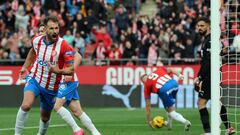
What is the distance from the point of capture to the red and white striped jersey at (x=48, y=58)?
1236cm

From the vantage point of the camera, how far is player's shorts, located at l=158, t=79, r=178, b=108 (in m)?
17.2

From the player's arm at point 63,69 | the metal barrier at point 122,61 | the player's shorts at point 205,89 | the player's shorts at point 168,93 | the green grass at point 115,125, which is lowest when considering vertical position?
the green grass at point 115,125

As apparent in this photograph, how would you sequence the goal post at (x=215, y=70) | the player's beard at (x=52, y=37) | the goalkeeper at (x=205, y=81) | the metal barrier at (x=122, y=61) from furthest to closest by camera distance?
the metal barrier at (x=122, y=61) < the goalkeeper at (x=205, y=81) < the player's beard at (x=52, y=37) < the goal post at (x=215, y=70)

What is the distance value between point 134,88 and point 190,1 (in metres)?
5.52

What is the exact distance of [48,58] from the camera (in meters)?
12.4

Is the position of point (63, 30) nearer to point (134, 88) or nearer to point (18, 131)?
point (134, 88)

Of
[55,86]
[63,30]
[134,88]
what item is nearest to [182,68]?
[134,88]

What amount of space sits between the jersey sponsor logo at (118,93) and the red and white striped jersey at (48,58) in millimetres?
13948

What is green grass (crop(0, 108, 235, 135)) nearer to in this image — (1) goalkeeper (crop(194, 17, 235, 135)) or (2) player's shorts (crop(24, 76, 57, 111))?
(1) goalkeeper (crop(194, 17, 235, 135))

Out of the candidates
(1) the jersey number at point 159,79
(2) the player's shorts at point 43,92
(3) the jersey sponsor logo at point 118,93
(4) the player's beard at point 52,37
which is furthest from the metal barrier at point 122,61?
(4) the player's beard at point 52,37

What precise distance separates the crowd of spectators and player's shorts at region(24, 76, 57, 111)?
559 inches

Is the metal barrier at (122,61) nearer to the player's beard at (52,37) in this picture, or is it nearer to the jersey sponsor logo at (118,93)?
the jersey sponsor logo at (118,93)

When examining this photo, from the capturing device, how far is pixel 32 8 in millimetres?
30297

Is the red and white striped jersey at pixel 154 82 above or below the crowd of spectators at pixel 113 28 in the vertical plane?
below
